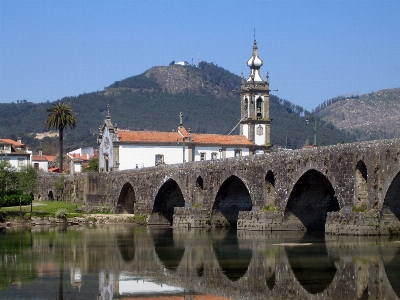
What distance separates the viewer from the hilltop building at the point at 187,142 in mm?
85312

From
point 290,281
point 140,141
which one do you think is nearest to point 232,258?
point 290,281

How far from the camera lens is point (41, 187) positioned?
94.0 metres

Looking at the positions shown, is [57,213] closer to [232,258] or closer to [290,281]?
[232,258]

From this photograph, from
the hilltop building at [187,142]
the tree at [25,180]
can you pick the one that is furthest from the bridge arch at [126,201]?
Result: the tree at [25,180]

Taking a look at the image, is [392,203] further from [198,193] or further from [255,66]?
[255,66]

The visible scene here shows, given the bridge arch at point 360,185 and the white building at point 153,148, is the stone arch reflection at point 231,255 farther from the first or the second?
the white building at point 153,148

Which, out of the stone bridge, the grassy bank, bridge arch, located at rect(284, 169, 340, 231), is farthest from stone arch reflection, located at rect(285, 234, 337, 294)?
the grassy bank

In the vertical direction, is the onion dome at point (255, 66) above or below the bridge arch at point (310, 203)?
above

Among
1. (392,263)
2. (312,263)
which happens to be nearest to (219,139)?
(312,263)

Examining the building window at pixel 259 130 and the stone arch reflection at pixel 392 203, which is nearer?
the stone arch reflection at pixel 392 203

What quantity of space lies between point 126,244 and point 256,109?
48.1 metres

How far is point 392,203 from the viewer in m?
42.1

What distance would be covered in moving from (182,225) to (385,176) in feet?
71.6

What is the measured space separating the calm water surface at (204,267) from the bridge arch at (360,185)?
2032 millimetres
